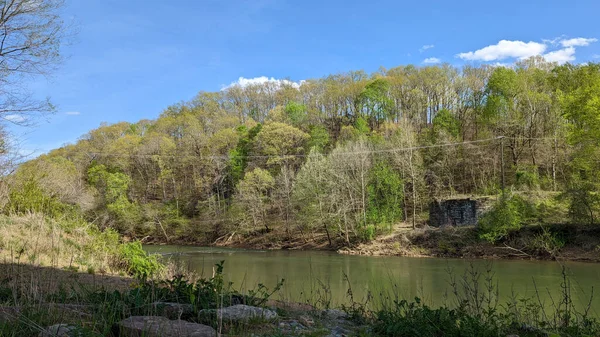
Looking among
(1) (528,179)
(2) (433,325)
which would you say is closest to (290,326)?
(2) (433,325)

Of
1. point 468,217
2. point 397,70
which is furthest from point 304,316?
point 397,70

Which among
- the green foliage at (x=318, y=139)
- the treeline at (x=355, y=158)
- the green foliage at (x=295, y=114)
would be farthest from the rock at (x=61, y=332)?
the green foliage at (x=295, y=114)

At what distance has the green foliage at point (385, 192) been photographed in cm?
3531

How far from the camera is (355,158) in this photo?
116 feet

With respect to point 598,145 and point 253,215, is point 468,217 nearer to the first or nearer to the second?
point 598,145

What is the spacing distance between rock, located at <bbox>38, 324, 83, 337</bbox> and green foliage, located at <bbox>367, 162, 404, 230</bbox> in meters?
32.7

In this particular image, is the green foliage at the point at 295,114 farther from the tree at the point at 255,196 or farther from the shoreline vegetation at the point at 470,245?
the shoreline vegetation at the point at 470,245

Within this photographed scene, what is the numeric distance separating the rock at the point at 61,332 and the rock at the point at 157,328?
1.06 ft

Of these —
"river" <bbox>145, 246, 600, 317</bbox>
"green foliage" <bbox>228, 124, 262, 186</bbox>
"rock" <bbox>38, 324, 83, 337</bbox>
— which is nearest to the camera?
"rock" <bbox>38, 324, 83, 337</bbox>

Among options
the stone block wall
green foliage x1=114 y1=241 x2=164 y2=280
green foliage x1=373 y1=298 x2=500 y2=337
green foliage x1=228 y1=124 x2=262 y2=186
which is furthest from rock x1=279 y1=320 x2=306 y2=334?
green foliage x1=228 y1=124 x2=262 y2=186

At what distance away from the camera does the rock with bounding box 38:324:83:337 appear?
9.36ft

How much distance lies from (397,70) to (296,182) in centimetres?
2800

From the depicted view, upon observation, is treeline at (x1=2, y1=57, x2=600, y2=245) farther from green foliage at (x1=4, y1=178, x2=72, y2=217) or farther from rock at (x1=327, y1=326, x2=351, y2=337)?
rock at (x1=327, y1=326, x2=351, y2=337)

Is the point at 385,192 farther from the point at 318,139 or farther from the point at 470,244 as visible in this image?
the point at 318,139
